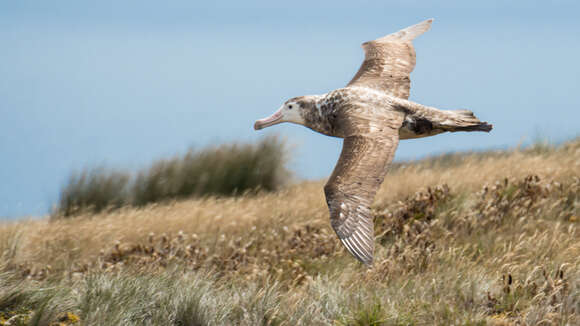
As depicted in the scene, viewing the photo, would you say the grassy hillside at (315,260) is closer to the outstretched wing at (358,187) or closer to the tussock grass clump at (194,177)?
→ the tussock grass clump at (194,177)

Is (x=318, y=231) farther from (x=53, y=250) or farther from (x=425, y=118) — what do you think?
(x=425, y=118)

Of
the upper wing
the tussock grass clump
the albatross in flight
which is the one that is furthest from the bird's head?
the tussock grass clump

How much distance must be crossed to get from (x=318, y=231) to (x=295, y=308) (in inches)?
131

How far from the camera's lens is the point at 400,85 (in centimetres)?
612

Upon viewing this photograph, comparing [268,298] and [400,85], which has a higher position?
[400,85]

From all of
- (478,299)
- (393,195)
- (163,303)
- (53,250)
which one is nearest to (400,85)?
(478,299)

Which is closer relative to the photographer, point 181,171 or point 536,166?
point 536,166

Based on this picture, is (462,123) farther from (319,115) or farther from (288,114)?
(288,114)

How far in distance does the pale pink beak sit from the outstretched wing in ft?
3.12

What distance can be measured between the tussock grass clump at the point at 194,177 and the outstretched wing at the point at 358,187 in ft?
22.0

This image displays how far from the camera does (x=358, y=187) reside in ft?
14.0

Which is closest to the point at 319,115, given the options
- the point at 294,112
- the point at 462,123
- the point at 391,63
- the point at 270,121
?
the point at 294,112

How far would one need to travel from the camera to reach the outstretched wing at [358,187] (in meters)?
4.00

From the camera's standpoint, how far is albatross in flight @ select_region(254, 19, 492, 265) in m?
4.11
